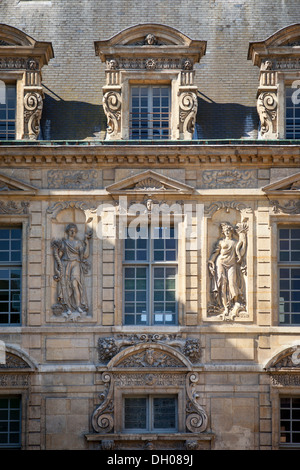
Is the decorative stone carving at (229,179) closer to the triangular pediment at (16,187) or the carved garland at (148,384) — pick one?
the triangular pediment at (16,187)

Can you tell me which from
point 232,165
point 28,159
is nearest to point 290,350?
point 232,165

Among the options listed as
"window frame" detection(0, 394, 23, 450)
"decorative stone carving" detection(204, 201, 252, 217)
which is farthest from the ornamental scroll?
"decorative stone carving" detection(204, 201, 252, 217)

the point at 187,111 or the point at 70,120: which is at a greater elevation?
the point at 187,111

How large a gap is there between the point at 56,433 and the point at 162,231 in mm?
5755

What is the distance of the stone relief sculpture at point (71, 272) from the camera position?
2803 cm

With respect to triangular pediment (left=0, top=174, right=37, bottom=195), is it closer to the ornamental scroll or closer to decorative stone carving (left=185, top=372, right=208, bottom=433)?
the ornamental scroll

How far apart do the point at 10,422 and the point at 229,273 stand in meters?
6.66

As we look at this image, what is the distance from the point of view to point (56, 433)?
27516 millimetres

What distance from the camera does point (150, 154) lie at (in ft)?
92.7

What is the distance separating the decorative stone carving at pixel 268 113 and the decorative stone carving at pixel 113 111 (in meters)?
3.68

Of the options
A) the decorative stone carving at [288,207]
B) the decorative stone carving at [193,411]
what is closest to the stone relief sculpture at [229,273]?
the decorative stone carving at [288,207]

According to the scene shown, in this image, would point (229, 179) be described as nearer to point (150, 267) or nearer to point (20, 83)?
point (150, 267)

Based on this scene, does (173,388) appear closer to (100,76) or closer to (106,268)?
(106,268)

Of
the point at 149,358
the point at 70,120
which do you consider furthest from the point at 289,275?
the point at 70,120
